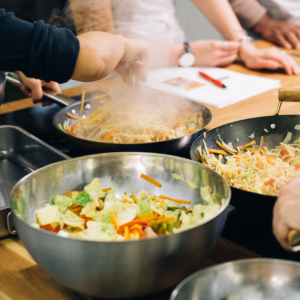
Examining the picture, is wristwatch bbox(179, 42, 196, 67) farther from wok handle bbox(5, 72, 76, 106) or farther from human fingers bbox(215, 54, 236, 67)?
wok handle bbox(5, 72, 76, 106)

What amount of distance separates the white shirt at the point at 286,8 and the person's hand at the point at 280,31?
12 centimetres

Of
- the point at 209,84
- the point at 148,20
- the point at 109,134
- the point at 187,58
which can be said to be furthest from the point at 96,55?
the point at 148,20

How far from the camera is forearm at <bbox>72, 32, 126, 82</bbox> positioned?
3.32ft

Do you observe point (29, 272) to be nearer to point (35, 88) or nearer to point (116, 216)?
point (116, 216)

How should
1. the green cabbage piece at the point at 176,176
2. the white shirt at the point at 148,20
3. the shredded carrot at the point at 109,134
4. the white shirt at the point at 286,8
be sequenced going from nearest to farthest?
the green cabbage piece at the point at 176,176 → the shredded carrot at the point at 109,134 → the white shirt at the point at 148,20 → the white shirt at the point at 286,8

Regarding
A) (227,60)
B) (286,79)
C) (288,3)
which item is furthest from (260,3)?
(286,79)

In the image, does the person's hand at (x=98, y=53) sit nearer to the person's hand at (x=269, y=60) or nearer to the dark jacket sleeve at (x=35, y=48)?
the dark jacket sleeve at (x=35, y=48)

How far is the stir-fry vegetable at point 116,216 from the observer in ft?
2.10

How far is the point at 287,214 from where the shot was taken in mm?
542

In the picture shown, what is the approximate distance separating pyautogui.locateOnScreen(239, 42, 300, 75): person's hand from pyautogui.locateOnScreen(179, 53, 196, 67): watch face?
0.34m

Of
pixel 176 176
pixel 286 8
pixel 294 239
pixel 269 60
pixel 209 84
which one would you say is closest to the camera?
pixel 294 239

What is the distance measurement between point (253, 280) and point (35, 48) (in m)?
0.78

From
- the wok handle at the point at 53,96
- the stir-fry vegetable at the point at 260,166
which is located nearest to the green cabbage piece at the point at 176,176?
the stir-fry vegetable at the point at 260,166

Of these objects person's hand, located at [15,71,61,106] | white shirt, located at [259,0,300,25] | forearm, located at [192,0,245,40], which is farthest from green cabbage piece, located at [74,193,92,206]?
white shirt, located at [259,0,300,25]
